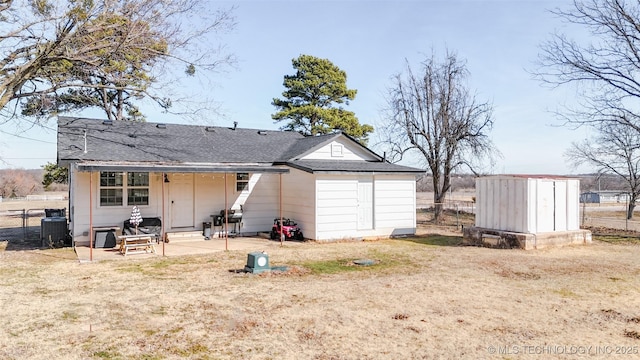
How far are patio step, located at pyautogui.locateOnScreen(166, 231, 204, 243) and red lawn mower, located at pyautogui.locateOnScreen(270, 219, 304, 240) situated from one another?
230 cm

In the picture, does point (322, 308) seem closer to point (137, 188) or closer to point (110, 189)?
point (137, 188)

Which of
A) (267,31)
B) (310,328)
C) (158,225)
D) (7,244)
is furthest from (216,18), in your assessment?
(310,328)

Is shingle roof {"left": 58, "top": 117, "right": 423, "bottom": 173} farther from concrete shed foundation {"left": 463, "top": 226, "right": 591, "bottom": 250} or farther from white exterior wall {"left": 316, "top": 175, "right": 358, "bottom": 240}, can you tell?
concrete shed foundation {"left": 463, "top": 226, "right": 591, "bottom": 250}

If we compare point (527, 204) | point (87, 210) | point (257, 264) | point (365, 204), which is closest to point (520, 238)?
point (527, 204)

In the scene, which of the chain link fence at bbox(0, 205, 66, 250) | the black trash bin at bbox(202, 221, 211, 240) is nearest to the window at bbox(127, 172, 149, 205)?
the black trash bin at bbox(202, 221, 211, 240)

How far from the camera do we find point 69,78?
15477 mm

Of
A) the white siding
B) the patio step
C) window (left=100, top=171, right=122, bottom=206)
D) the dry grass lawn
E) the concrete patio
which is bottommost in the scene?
the dry grass lawn

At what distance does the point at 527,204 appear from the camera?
11922 millimetres

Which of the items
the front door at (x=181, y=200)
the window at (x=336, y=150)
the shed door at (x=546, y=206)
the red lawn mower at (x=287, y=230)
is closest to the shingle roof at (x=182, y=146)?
the window at (x=336, y=150)

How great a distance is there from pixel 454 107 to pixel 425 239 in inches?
374

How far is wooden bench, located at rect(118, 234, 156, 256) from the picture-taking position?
10781 mm

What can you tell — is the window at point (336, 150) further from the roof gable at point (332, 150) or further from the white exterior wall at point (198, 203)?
the white exterior wall at point (198, 203)

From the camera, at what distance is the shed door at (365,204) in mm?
13992

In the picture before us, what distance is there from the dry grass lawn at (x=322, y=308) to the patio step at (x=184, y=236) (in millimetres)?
3015
